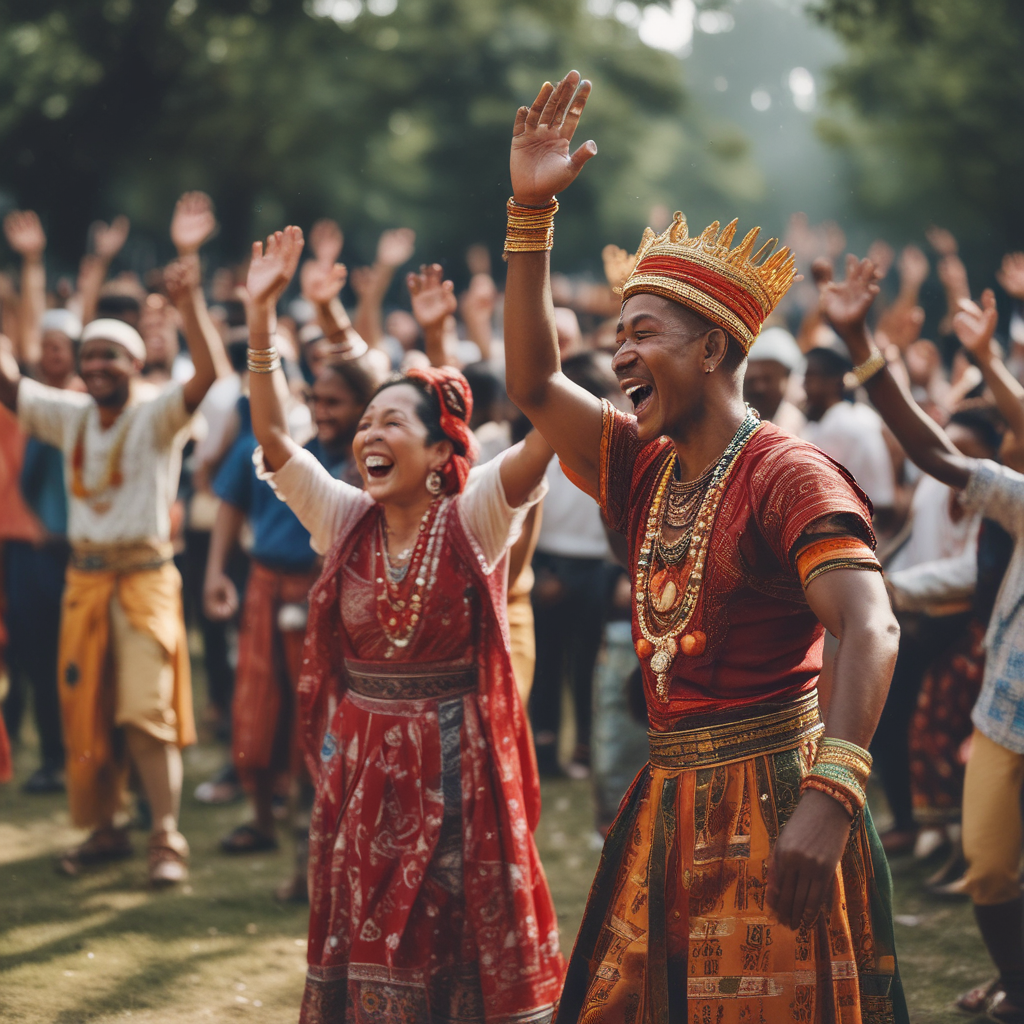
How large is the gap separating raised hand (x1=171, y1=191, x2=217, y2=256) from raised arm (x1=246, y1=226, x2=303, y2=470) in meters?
1.90

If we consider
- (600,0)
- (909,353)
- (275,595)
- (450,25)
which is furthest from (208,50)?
(275,595)

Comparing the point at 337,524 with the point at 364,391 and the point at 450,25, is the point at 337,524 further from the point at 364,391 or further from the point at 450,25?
the point at 450,25

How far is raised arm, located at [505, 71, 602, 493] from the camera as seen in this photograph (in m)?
2.88

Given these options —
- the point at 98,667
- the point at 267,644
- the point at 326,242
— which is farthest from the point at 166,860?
the point at 326,242

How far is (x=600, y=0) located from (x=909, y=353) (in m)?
21.0

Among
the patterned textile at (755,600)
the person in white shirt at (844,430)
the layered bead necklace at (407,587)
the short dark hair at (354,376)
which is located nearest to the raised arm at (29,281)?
the short dark hair at (354,376)

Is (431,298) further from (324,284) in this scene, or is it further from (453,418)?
(453,418)

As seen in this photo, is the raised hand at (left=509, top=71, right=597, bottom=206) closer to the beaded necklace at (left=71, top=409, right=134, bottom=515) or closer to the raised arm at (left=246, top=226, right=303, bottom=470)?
the raised arm at (left=246, top=226, right=303, bottom=470)

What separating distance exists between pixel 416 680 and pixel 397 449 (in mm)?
712

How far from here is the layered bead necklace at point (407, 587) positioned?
13.0 ft

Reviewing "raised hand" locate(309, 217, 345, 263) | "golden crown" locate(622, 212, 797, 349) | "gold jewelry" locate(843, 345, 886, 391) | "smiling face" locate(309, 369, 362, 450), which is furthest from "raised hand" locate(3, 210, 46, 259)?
"golden crown" locate(622, 212, 797, 349)

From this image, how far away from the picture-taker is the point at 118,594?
618 cm

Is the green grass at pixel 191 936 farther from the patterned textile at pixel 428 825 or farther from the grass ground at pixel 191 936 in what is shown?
the patterned textile at pixel 428 825

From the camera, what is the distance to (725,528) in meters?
2.76
